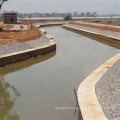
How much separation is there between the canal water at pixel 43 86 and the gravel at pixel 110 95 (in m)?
1.60

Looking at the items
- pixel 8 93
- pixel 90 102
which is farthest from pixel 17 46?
pixel 90 102

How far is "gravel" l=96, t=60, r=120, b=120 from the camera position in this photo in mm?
8125

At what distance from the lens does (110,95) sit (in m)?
9.46

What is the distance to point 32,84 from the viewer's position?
1402 cm

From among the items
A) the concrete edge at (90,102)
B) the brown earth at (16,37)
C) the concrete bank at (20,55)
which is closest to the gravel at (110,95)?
the concrete edge at (90,102)

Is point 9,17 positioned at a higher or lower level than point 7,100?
higher

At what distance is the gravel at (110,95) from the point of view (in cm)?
812

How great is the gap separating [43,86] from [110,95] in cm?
554

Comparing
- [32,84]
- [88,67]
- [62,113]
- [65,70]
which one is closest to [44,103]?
[62,113]

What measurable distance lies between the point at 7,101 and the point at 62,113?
144 inches

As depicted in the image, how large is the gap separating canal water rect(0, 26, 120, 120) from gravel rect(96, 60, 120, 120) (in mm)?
1601

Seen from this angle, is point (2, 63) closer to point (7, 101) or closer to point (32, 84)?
point (32, 84)

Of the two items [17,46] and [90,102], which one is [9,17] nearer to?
[17,46]

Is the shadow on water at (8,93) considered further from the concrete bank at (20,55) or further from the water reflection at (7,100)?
the concrete bank at (20,55)
